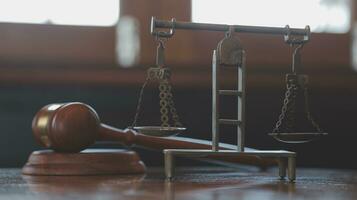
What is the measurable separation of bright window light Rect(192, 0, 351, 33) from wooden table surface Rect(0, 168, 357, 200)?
623mm

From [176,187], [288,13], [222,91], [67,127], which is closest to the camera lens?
[176,187]

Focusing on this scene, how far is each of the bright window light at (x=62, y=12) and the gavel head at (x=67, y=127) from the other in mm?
463

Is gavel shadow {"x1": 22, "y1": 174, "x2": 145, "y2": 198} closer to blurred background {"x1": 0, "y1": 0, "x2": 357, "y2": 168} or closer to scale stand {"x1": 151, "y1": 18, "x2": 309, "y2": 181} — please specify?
scale stand {"x1": 151, "y1": 18, "x2": 309, "y2": 181}

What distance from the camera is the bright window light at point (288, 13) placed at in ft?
5.55

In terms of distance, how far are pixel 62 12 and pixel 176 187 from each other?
0.81m

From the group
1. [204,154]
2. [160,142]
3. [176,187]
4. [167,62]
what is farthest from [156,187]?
[167,62]

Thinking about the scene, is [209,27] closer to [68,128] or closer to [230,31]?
[230,31]

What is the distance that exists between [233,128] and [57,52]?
1.49 feet

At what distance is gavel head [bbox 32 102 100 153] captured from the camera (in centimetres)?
114

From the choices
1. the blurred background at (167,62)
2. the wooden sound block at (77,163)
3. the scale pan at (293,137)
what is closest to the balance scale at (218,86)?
the scale pan at (293,137)

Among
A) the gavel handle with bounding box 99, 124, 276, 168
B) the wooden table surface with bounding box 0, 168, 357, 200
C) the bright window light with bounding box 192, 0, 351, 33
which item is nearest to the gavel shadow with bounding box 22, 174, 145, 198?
the wooden table surface with bounding box 0, 168, 357, 200

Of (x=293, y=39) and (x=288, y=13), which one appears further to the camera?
(x=288, y=13)

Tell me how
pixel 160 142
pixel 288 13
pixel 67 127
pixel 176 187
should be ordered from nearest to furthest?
pixel 176 187 < pixel 67 127 < pixel 160 142 < pixel 288 13

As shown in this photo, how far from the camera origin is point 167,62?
1621mm
